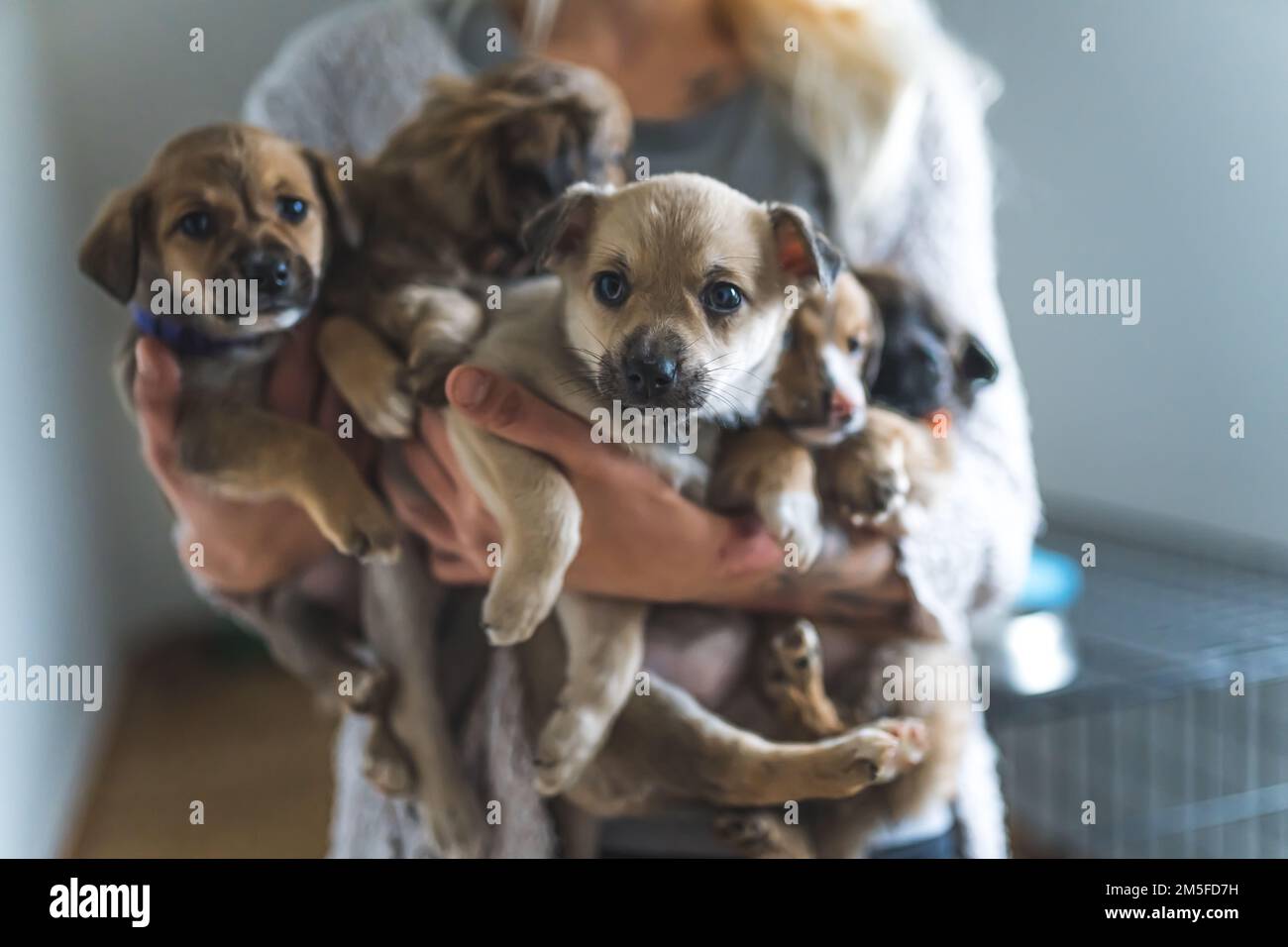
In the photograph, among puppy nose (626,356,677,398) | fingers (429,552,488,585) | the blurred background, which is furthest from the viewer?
the blurred background

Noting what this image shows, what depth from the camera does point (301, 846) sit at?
88.3 inches

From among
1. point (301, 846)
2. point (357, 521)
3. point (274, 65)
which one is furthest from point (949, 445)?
point (301, 846)

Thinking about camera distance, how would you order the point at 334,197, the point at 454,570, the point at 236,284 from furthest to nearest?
1. the point at 454,570
2. the point at 334,197
3. the point at 236,284

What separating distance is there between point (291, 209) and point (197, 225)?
0.07m

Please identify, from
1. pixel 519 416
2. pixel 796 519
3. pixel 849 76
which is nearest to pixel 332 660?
pixel 519 416

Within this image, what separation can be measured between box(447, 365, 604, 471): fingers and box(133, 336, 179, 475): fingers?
0.88 feet

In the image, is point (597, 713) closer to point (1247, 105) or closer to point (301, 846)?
point (1247, 105)

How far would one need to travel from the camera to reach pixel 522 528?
0.85 m

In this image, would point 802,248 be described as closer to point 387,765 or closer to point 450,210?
point 450,210

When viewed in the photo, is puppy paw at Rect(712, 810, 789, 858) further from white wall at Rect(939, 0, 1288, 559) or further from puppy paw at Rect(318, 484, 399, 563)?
white wall at Rect(939, 0, 1288, 559)

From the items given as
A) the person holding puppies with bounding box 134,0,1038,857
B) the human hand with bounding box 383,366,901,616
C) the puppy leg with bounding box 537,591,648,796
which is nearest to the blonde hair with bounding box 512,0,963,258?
the person holding puppies with bounding box 134,0,1038,857

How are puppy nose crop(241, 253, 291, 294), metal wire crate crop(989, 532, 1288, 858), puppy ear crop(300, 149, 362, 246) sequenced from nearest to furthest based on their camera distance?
puppy nose crop(241, 253, 291, 294) < puppy ear crop(300, 149, 362, 246) < metal wire crate crop(989, 532, 1288, 858)

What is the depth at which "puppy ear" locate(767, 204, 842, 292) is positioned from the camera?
2.45 ft
